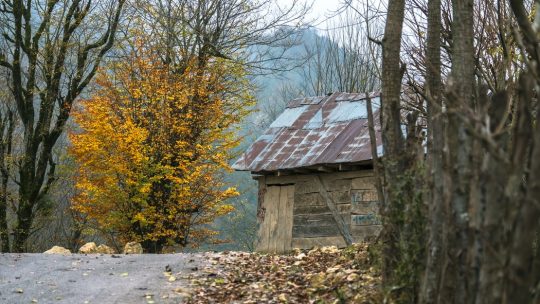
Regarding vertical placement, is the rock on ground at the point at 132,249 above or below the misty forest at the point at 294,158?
below

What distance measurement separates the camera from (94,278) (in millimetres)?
11031

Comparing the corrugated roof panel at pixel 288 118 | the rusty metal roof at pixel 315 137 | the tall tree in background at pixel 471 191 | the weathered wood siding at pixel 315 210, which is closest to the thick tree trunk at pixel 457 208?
the tall tree in background at pixel 471 191

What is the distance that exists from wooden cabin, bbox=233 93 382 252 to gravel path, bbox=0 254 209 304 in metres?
4.68

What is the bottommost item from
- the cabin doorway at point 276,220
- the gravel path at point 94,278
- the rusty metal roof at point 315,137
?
the gravel path at point 94,278

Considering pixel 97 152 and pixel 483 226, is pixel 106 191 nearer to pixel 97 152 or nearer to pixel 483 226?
pixel 97 152

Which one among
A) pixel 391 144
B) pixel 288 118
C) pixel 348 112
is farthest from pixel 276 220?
pixel 391 144

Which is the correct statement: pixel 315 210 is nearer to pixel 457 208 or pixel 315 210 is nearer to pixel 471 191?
pixel 457 208

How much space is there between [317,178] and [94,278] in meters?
7.04

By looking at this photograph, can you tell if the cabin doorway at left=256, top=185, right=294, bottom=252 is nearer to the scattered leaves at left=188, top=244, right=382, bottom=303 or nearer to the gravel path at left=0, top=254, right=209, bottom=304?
the gravel path at left=0, top=254, right=209, bottom=304

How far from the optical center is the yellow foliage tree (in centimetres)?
2056

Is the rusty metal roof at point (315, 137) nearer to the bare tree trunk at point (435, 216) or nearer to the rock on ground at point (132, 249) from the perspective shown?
the rock on ground at point (132, 249)

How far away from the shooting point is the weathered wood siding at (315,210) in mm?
15812

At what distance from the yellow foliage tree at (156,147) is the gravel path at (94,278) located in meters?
7.30

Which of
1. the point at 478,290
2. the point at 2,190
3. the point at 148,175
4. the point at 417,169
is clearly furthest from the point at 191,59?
the point at 478,290
